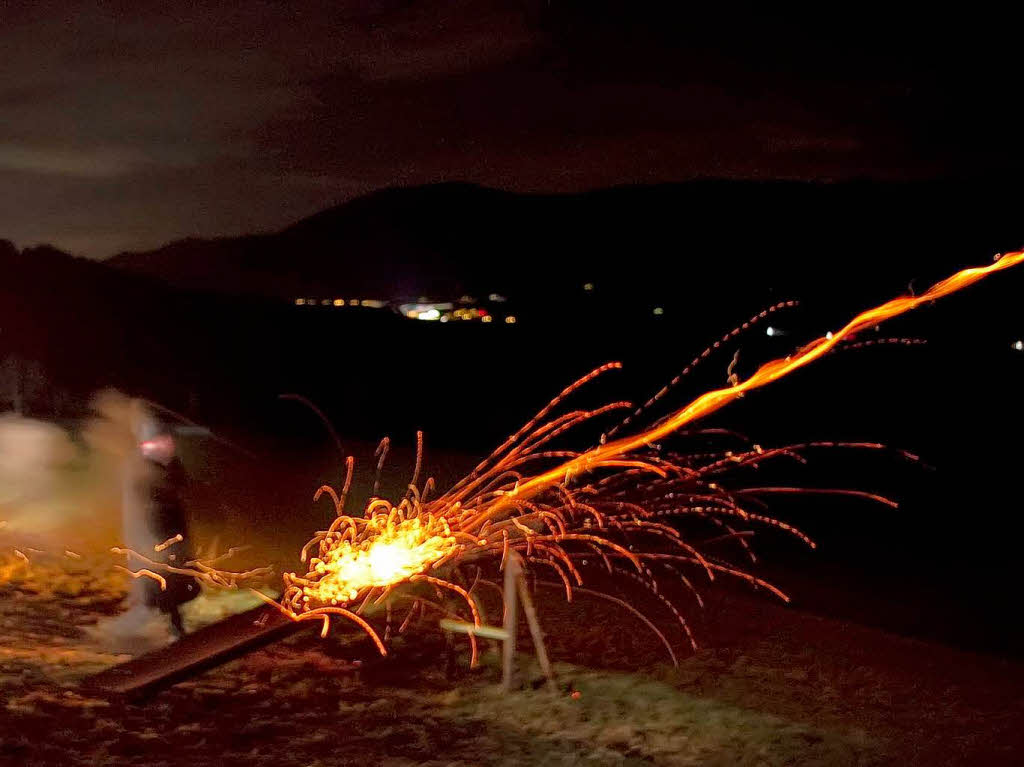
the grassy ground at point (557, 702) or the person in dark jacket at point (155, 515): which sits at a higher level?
the person in dark jacket at point (155, 515)

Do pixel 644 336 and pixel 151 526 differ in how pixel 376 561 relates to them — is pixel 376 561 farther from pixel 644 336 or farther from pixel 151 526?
pixel 644 336

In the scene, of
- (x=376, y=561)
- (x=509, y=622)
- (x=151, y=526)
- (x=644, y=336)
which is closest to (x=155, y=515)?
(x=151, y=526)

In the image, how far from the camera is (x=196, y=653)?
5.96m

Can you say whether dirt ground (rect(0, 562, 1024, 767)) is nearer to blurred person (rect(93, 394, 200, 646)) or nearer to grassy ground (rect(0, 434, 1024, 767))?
grassy ground (rect(0, 434, 1024, 767))

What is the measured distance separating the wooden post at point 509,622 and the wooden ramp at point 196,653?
133 centimetres

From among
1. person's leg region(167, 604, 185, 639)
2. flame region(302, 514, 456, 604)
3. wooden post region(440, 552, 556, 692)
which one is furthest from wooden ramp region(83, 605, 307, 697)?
wooden post region(440, 552, 556, 692)

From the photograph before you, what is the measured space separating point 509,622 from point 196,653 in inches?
70.1

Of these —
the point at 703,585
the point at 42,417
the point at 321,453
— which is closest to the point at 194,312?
the point at 42,417

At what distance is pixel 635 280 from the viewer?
77.6m

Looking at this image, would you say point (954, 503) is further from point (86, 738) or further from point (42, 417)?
point (42, 417)

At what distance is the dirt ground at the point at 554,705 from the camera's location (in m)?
5.26

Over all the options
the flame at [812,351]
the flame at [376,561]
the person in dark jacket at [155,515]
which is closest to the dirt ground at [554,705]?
the flame at [376,561]

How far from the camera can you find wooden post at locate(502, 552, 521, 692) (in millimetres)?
6121

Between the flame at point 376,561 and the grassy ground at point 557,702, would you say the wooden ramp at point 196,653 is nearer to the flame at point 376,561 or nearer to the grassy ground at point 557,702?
the grassy ground at point 557,702
